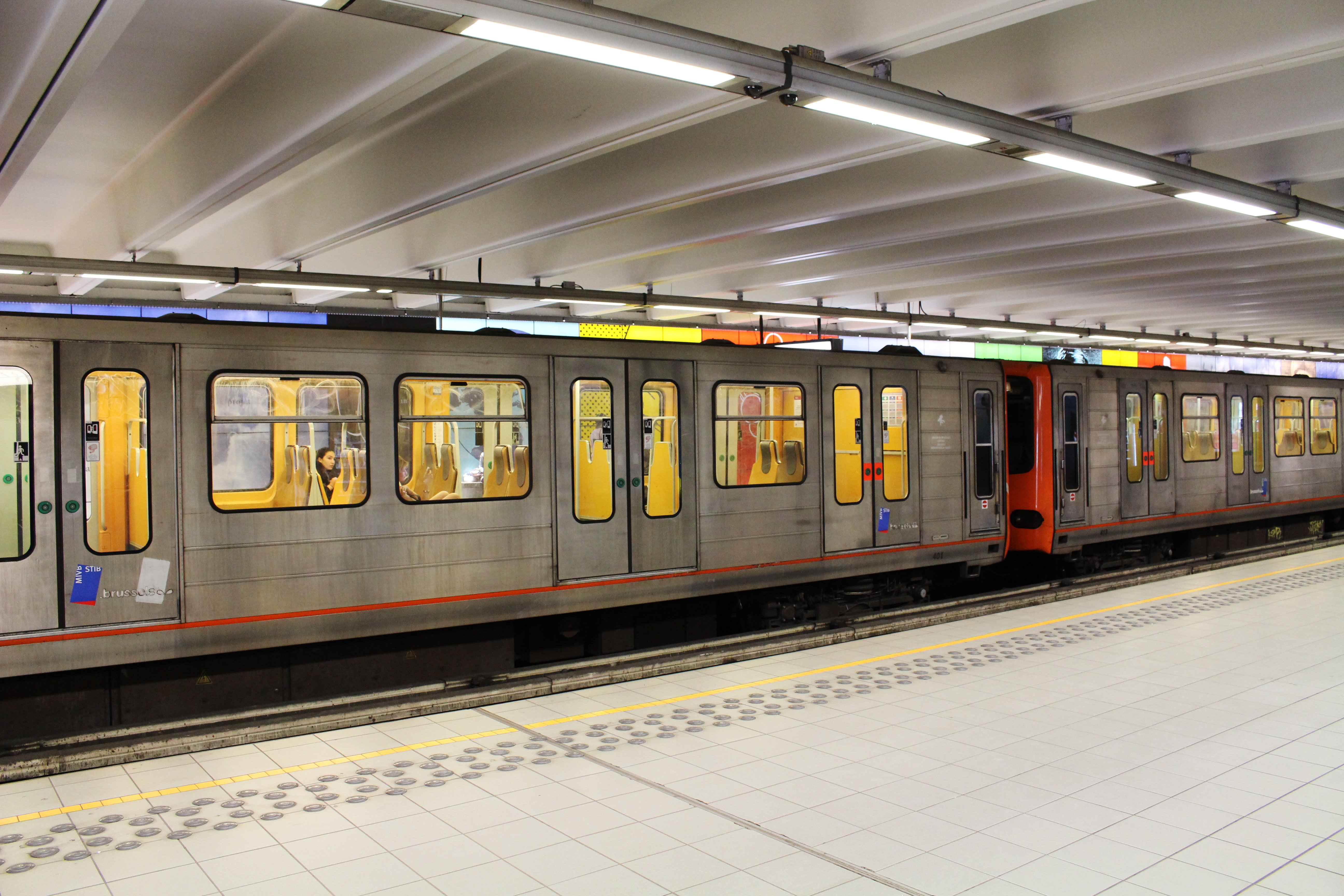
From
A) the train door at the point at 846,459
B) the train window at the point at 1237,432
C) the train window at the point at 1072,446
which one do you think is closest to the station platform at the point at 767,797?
the train door at the point at 846,459

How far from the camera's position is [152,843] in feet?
14.9

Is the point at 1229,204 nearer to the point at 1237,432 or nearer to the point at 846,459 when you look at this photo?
the point at 846,459

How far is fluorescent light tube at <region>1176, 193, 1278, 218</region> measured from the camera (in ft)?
22.2

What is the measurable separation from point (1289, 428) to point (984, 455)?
9546 millimetres

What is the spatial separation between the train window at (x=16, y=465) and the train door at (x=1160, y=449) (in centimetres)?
1397

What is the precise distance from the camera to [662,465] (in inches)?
346

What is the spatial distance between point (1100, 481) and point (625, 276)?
726 cm

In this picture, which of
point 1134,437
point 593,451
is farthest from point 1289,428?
point 593,451

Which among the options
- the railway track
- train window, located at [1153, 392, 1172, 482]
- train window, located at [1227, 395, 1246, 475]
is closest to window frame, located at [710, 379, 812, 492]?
the railway track

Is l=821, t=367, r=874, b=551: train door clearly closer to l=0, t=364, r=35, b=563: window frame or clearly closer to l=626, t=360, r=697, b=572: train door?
l=626, t=360, r=697, b=572: train door

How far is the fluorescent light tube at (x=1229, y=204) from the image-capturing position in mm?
6777

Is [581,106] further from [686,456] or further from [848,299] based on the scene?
[848,299]

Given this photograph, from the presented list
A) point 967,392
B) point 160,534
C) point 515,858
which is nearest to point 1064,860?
point 515,858

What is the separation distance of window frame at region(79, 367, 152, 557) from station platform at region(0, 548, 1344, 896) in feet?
4.64
